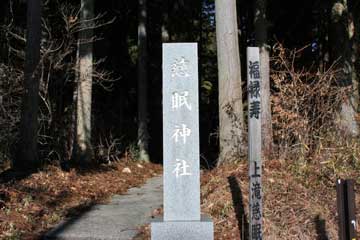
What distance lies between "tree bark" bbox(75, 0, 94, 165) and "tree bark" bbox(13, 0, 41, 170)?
2214mm

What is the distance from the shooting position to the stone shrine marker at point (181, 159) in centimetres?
613

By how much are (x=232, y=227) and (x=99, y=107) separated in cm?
1344

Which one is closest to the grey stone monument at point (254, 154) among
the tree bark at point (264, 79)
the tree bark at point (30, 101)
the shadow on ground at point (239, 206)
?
the shadow on ground at point (239, 206)

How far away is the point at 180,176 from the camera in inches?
243

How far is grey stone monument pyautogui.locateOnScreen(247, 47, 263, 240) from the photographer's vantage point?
6.32 meters

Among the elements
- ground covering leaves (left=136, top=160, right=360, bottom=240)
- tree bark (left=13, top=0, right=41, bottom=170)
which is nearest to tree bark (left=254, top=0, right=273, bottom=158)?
ground covering leaves (left=136, top=160, right=360, bottom=240)

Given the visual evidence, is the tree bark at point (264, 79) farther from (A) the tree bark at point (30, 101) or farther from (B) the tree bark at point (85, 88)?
(A) the tree bark at point (30, 101)

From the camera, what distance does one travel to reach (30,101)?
1143 centimetres

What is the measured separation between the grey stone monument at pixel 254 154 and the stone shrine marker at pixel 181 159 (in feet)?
2.01

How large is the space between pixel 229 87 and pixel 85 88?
5220 millimetres

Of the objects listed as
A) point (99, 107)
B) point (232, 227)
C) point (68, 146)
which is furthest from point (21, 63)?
point (232, 227)

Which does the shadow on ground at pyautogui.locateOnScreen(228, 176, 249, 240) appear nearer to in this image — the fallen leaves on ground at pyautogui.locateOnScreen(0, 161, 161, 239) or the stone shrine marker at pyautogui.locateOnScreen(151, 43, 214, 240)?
the stone shrine marker at pyautogui.locateOnScreen(151, 43, 214, 240)

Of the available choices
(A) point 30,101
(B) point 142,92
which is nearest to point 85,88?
(A) point 30,101

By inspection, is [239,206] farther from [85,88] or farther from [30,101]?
[85,88]
